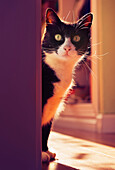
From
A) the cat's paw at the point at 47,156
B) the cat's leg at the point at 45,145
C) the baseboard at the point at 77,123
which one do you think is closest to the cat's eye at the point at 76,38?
the cat's leg at the point at 45,145

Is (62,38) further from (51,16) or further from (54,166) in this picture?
(54,166)

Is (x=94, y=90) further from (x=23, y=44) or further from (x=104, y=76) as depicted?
(x=23, y=44)

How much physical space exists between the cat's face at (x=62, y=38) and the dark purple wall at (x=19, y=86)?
461 mm

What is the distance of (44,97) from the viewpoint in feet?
3.52

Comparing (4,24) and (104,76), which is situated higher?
(4,24)

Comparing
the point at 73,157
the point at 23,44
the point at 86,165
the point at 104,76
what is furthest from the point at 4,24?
the point at 104,76

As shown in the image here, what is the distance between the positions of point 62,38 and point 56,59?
0.12m

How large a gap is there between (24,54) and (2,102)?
0.48 feet

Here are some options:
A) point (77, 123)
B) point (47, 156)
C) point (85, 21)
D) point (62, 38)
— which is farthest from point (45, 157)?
point (77, 123)

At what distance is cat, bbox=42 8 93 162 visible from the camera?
3.56 feet

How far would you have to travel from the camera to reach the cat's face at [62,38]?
113cm

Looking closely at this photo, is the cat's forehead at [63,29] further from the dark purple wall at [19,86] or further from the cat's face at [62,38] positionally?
the dark purple wall at [19,86]

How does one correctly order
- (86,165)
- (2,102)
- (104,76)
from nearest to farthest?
(2,102) → (86,165) → (104,76)

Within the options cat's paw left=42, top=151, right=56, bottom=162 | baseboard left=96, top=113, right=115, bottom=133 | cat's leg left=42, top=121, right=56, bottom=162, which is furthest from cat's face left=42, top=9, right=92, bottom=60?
baseboard left=96, top=113, right=115, bottom=133
